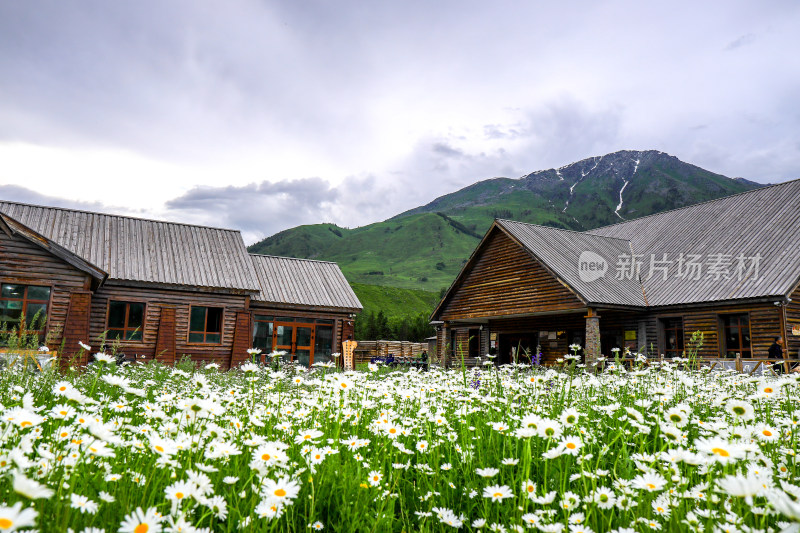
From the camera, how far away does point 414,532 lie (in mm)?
3100

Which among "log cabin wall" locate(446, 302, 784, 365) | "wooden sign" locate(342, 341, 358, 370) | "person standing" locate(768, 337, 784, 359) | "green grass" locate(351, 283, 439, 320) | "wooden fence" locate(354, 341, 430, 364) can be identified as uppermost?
"green grass" locate(351, 283, 439, 320)

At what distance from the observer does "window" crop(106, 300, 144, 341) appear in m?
21.7

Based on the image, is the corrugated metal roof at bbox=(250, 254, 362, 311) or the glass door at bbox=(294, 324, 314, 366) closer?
the corrugated metal roof at bbox=(250, 254, 362, 311)

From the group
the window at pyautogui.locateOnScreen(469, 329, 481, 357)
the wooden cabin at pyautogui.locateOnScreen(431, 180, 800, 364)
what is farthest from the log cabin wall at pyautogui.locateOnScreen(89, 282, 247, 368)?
the window at pyautogui.locateOnScreen(469, 329, 481, 357)

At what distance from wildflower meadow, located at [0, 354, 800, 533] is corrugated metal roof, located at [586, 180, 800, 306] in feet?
55.1

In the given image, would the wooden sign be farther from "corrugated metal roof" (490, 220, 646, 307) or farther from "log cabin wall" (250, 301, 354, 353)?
"corrugated metal roof" (490, 220, 646, 307)

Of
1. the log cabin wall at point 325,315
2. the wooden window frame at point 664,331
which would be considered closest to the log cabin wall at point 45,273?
the log cabin wall at point 325,315

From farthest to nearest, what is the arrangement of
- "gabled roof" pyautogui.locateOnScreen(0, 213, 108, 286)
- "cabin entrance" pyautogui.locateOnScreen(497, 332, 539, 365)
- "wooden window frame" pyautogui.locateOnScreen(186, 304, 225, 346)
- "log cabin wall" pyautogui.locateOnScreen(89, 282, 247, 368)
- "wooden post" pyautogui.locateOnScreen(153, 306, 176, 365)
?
1. "cabin entrance" pyautogui.locateOnScreen(497, 332, 539, 365)
2. "wooden window frame" pyautogui.locateOnScreen(186, 304, 225, 346)
3. "wooden post" pyautogui.locateOnScreen(153, 306, 176, 365)
4. "log cabin wall" pyautogui.locateOnScreen(89, 282, 247, 368)
5. "gabled roof" pyautogui.locateOnScreen(0, 213, 108, 286)

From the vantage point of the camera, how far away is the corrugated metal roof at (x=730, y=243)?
20.4 meters

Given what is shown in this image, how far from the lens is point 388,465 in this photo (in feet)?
13.8

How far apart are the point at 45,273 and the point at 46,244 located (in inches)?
43.2

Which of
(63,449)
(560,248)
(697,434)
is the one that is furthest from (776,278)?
(63,449)

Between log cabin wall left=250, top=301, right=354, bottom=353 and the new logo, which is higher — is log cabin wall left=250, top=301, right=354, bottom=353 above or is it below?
below

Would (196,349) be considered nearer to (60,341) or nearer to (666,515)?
(60,341)
